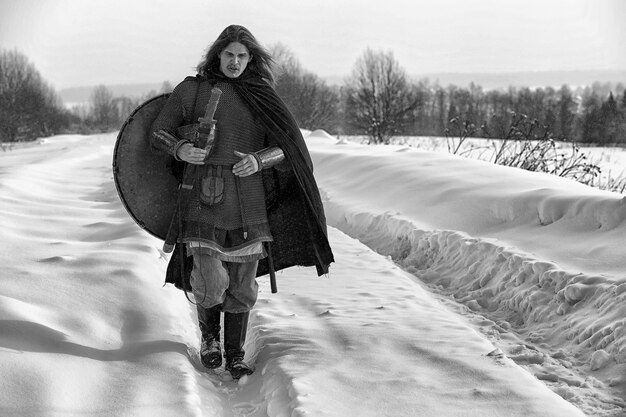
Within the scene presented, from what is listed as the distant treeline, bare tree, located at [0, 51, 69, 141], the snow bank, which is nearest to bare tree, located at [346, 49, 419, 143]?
the distant treeline

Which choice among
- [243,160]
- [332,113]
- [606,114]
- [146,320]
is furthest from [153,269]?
[332,113]

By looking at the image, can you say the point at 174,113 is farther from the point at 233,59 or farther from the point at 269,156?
the point at 269,156

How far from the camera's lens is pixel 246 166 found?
358 centimetres

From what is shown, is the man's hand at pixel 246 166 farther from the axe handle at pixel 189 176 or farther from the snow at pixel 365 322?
the snow at pixel 365 322

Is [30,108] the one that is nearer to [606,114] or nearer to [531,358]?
[606,114]

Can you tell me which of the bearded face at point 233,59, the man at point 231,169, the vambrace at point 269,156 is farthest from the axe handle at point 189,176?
the vambrace at point 269,156

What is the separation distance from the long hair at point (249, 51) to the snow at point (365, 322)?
1.46m

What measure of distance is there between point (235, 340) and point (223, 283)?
338mm

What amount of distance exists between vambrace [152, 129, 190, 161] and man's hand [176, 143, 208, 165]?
0.13ft

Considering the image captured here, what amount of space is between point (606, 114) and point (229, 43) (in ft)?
208

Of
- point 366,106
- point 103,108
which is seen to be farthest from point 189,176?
point 103,108

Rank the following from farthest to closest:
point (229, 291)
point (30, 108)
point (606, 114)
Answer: point (30, 108)
point (606, 114)
point (229, 291)

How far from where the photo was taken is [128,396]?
3076 millimetres

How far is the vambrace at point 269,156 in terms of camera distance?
362 centimetres
